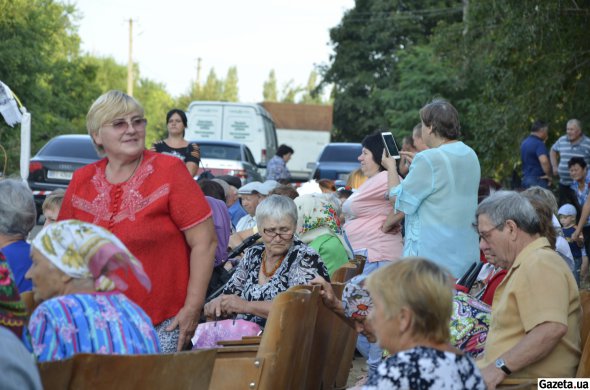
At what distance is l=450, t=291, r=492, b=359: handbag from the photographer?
214 inches

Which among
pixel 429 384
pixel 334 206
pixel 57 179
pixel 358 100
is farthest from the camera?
pixel 358 100

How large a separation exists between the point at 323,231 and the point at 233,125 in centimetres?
2400

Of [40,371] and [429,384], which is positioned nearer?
[40,371]

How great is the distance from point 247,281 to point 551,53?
12.0 m

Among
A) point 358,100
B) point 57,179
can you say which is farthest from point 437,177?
point 358,100

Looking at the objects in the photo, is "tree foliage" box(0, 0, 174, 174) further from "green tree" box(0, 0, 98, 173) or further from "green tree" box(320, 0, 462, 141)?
"green tree" box(320, 0, 462, 141)

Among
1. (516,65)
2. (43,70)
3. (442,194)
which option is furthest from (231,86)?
(442,194)

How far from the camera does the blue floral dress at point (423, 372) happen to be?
11.6 ft

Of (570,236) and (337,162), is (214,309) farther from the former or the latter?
(337,162)

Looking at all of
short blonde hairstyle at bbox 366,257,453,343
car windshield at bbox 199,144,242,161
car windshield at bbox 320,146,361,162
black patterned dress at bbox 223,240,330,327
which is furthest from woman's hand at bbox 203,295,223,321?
car windshield at bbox 320,146,361,162

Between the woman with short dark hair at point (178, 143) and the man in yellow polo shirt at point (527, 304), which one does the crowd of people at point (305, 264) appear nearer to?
the man in yellow polo shirt at point (527, 304)

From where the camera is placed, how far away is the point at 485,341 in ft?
17.6

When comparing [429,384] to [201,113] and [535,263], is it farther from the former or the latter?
[201,113]

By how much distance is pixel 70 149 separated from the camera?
2050cm
